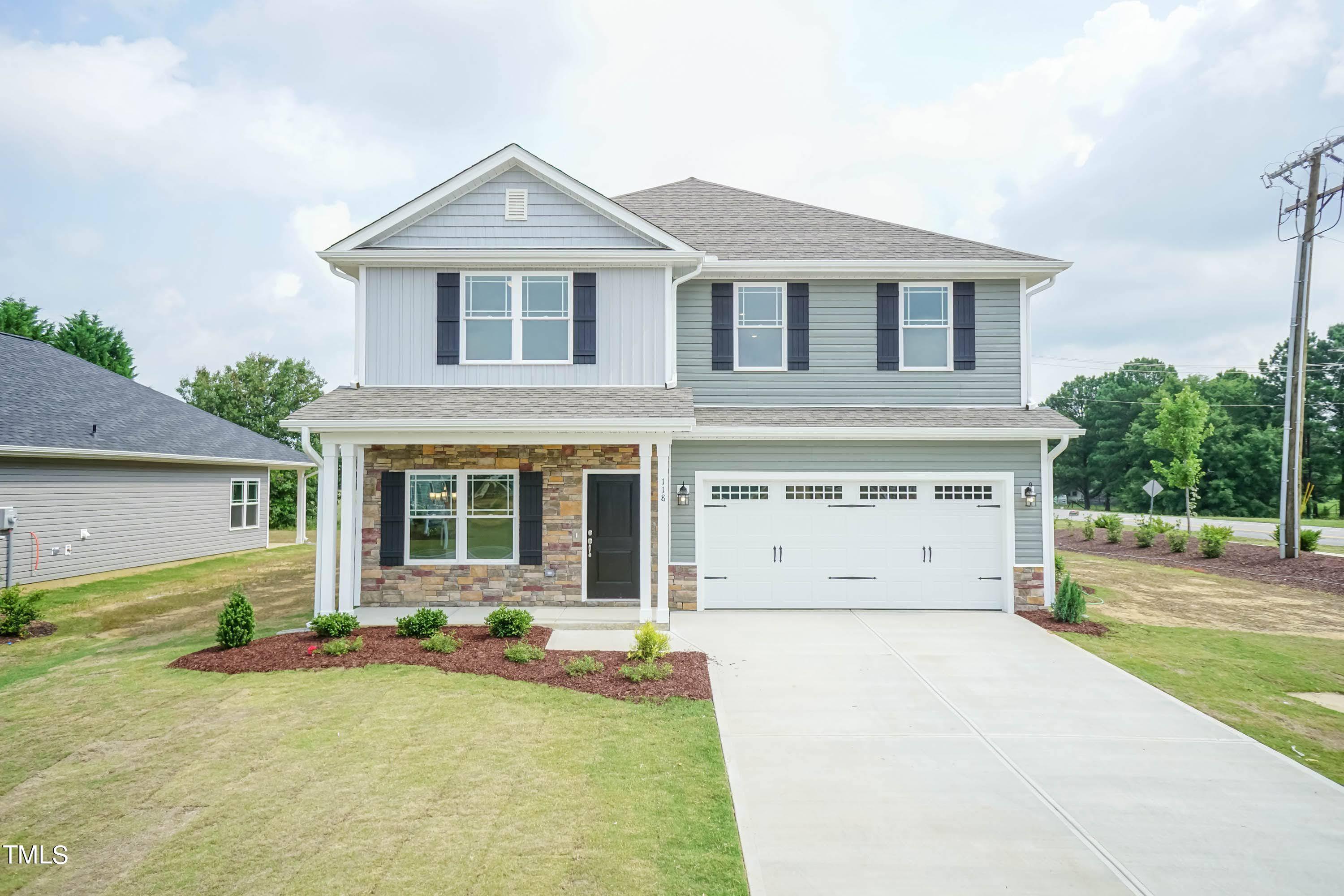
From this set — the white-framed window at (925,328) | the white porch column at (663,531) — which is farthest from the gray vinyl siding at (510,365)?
the white-framed window at (925,328)

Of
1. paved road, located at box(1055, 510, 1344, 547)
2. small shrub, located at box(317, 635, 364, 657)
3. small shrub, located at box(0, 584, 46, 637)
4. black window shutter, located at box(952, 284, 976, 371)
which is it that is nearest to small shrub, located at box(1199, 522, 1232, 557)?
paved road, located at box(1055, 510, 1344, 547)

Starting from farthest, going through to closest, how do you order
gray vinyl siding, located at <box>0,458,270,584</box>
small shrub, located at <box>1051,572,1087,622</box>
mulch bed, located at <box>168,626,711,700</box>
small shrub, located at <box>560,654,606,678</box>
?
gray vinyl siding, located at <box>0,458,270,584</box>
small shrub, located at <box>1051,572,1087,622</box>
small shrub, located at <box>560,654,606,678</box>
mulch bed, located at <box>168,626,711,700</box>

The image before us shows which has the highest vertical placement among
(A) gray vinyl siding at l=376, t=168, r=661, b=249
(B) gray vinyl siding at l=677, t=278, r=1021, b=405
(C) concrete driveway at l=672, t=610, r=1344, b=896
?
(A) gray vinyl siding at l=376, t=168, r=661, b=249

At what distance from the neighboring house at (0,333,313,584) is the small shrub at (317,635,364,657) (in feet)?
32.4

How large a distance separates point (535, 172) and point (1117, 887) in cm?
1112

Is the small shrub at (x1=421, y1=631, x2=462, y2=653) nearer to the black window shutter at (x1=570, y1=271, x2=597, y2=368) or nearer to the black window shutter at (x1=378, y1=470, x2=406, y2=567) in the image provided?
the black window shutter at (x1=378, y1=470, x2=406, y2=567)

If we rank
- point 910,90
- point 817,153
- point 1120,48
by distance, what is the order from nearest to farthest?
1. point 1120,48
2. point 910,90
3. point 817,153

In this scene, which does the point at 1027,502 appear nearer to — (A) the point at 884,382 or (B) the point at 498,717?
(A) the point at 884,382

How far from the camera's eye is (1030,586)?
34.6ft

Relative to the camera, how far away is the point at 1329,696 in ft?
22.7

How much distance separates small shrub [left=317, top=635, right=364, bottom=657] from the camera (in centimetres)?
779

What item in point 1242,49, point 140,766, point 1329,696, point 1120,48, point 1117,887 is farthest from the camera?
point 1242,49

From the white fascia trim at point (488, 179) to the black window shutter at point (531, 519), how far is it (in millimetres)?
4392

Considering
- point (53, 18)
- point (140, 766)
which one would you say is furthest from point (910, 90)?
point (53, 18)
